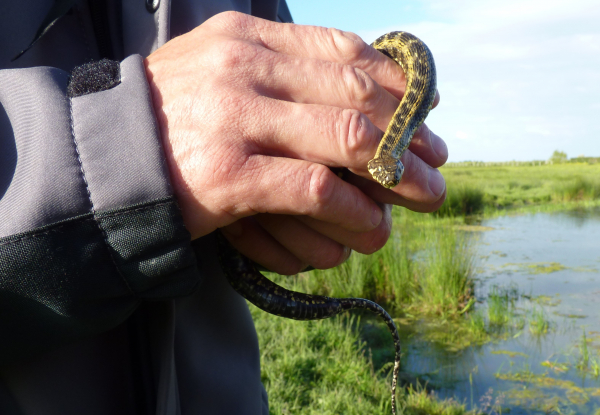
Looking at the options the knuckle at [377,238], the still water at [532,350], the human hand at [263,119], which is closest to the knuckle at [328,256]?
the knuckle at [377,238]

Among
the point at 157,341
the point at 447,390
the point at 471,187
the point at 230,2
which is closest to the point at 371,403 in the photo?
the point at 447,390

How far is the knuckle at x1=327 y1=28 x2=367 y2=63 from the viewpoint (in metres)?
1.77

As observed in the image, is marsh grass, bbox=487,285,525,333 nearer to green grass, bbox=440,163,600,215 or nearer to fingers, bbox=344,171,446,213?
green grass, bbox=440,163,600,215

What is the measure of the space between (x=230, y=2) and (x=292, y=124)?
1.08 metres

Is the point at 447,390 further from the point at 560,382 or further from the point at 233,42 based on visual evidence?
the point at 233,42

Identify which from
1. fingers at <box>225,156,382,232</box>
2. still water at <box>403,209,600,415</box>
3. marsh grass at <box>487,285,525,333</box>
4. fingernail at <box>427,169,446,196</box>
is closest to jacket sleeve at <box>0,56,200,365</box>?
fingers at <box>225,156,382,232</box>

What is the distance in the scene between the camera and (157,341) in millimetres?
1875

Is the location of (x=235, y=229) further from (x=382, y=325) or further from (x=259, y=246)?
(x=382, y=325)

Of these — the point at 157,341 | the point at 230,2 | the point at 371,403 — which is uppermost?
the point at 230,2

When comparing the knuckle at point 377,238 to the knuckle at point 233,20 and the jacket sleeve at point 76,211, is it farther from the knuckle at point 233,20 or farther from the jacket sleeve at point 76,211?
the knuckle at point 233,20

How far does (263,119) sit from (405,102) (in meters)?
0.80

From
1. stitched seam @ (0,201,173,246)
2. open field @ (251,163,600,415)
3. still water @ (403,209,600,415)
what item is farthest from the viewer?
still water @ (403,209,600,415)

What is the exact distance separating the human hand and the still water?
702cm

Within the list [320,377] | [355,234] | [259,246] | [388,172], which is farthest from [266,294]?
[320,377]
